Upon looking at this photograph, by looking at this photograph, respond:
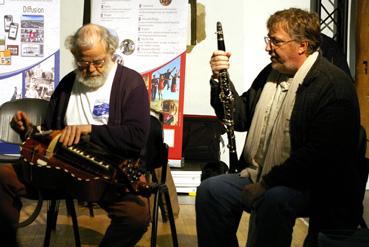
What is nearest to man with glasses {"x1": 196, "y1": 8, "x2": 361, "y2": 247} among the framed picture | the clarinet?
the clarinet

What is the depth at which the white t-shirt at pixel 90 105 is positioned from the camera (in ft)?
8.45

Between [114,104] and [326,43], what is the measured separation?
1617mm

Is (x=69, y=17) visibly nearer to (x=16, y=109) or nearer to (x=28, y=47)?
(x=28, y=47)

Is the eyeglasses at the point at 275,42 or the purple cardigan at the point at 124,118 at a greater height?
the eyeglasses at the point at 275,42

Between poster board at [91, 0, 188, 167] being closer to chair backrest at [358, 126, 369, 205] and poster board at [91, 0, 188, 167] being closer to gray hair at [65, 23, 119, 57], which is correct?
gray hair at [65, 23, 119, 57]

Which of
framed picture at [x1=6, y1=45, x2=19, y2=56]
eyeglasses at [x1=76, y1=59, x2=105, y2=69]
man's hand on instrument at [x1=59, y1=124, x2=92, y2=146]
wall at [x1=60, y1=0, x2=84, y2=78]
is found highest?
wall at [x1=60, y1=0, x2=84, y2=78]

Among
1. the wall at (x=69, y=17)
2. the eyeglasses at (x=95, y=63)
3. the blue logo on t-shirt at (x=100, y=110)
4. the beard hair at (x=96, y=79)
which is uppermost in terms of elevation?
the wall at (x=69, y=17)

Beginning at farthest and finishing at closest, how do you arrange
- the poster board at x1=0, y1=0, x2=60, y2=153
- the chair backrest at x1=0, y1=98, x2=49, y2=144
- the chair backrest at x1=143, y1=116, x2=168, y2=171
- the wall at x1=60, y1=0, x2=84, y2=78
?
the wall at x1=60, y1=0, x2=84, y2=78
the poster board at x1=0, y1=0, x2=60, y2=153
the chair backrest at x1=0, y1=98, x2=49, y2=144
the chair backrest at x1=143, y1=116, x2=168, y2=171

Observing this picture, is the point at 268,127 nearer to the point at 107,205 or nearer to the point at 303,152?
the point at 303,152

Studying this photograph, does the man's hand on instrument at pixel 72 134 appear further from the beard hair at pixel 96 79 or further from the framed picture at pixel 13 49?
the framed picture at pixel 13 49

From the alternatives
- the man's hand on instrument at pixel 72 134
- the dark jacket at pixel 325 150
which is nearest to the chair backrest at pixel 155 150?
the man's hand on instrument at pixel 72 134

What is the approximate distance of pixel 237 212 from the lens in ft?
7.89

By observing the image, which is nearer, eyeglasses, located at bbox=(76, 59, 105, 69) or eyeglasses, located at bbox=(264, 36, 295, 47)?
eyeglasses, located at bbox=(264, 36, 295, 47)

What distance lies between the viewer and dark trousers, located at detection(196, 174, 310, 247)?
7.07ft
